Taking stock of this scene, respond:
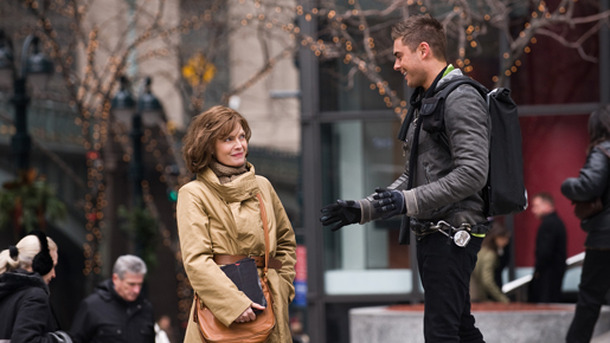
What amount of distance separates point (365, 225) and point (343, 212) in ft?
34.4

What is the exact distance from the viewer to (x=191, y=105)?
790 inches

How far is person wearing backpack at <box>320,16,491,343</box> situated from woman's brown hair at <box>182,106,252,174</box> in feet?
2.90

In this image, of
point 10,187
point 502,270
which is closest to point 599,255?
point 502,270

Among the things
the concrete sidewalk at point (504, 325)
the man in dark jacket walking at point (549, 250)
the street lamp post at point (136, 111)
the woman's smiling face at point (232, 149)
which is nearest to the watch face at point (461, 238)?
the woman's smiling face at point (232, 149)

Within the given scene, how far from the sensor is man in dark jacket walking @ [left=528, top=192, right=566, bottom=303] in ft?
43.2

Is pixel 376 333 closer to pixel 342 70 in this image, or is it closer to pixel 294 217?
pixel 342 70

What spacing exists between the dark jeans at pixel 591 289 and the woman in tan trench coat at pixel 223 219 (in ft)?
8.98

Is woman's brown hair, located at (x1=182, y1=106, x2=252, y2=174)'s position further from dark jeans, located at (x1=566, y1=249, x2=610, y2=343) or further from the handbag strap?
dark jeans, located at (x1=566, y1=249, x2=610, y2=343)

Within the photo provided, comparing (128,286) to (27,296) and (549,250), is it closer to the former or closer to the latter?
(27,296)

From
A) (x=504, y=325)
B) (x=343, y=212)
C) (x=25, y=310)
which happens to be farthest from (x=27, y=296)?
(x=504, y=325)

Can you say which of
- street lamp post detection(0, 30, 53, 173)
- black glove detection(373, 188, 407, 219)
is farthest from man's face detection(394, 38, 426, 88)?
street lamp post detection(0, 30, 53, 173)

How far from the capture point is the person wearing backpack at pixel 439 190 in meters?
5.05

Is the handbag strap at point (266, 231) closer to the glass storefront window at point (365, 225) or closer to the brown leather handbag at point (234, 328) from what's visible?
the brown leather handbag at point (234, 328)

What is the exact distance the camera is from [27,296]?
6.16 m
